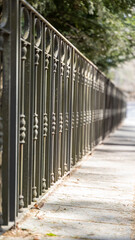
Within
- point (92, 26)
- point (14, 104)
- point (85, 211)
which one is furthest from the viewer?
point (92, 26)

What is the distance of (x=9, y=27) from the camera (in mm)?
3715

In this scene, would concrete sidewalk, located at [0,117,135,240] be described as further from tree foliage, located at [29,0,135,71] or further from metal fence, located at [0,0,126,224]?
tree foliage, located at [29,0,135,71]

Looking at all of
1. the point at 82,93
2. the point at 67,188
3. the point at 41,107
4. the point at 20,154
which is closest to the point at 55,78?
the point at 41,107

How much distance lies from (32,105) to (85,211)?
4.31 ft

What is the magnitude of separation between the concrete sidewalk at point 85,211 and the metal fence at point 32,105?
0.59 feet

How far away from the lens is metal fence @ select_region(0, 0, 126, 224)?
3738 millimetres

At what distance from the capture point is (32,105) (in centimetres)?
447

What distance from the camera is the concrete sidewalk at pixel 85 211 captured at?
13.1 feet

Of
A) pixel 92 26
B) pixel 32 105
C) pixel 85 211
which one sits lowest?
pixel 85 211

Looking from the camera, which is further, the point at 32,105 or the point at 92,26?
the point at 92,26

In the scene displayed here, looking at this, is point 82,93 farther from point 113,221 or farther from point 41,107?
point 113,221

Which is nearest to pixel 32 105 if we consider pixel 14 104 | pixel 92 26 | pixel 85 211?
pixel 14 104

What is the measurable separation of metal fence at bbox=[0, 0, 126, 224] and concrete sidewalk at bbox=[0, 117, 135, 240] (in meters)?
0.18

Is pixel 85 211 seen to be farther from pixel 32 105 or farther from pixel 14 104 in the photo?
pixel 14 104
